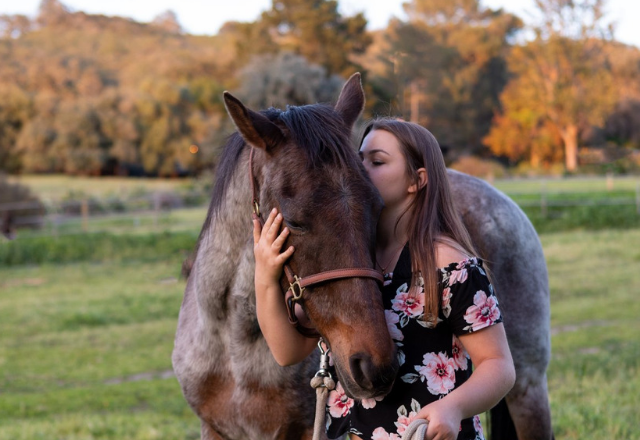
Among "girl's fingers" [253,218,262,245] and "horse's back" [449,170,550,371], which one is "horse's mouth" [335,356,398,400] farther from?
"horse's back" [449,170,550,371]

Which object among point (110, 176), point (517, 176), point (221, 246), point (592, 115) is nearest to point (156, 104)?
point (110, 176)

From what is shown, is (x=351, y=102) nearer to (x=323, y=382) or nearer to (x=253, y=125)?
(x=253, y=125)

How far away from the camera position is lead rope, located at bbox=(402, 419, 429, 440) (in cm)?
168

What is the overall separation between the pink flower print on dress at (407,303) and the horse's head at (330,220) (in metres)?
0.19

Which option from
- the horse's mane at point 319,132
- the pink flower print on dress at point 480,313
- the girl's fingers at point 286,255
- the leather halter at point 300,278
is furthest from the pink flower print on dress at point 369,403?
the horse's mane at point 319,132

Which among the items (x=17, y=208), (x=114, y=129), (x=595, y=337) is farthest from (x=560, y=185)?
(x=114, y=129)

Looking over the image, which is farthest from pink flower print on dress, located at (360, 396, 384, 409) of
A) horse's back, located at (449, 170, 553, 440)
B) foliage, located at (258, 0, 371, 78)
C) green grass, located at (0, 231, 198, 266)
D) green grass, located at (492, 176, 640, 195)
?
foliage, located at (258, 0, 371, 78)

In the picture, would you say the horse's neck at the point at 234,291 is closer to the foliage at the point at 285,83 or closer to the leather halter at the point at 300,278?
the leather halter at the point at 300,278

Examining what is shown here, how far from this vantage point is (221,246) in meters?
2.44

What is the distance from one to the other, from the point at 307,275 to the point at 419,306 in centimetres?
34

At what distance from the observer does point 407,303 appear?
1965mm

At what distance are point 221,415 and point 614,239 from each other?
15.2 m

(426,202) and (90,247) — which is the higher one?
(426,202)

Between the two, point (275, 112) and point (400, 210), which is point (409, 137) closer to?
point (400, 210)
